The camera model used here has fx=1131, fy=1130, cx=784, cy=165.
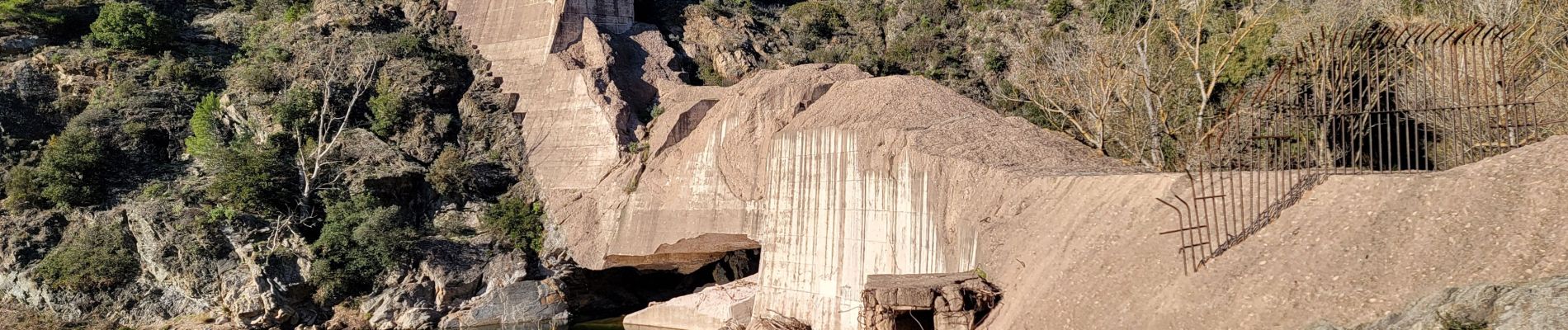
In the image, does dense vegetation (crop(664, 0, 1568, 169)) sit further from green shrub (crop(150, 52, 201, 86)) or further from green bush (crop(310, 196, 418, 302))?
green shrub (crop(150, 52, 201, 86))

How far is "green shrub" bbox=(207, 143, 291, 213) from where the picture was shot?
97.8 feet

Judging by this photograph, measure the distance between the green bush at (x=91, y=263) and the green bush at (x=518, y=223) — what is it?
8.76m

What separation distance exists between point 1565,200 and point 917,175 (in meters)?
9.60

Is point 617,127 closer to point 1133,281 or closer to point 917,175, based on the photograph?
point 917,175

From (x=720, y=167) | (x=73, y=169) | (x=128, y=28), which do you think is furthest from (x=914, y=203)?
(x=128, y=28)

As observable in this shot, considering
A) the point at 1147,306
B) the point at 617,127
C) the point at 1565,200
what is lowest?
the point at 1147,306

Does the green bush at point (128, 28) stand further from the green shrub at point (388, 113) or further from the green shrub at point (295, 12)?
the green shrub at point (388, 113)

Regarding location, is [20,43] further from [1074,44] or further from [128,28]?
[1074,44]

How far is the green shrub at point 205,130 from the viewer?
32562 mm

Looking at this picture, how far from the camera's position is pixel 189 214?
28672 millimetres

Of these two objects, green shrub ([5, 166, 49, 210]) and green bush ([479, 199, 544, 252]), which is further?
green bush ([479, 199, 544, 252])

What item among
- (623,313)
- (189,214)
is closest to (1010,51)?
(623,313)

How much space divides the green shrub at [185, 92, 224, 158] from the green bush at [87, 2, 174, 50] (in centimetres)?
394

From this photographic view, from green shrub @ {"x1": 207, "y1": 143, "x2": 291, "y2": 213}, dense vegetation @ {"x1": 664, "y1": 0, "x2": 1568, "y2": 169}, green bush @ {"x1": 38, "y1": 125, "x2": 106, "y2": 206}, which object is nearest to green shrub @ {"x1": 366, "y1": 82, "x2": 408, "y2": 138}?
green shrub @ {"x1": 207, "y1": 143, "x2": 291, "y2": 213}
